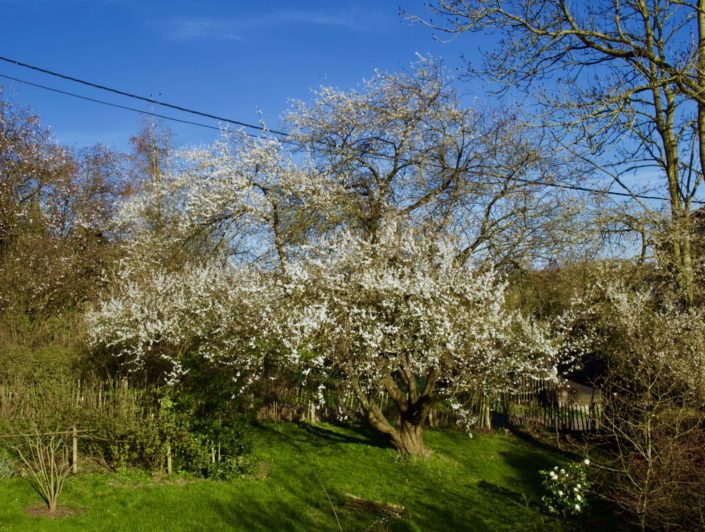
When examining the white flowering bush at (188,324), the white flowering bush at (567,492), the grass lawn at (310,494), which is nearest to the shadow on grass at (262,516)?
the grass lawn at (310,494)

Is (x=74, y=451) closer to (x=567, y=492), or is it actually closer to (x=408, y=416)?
(x=408, y=416)

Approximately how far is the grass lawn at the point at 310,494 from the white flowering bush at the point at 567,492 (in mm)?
302

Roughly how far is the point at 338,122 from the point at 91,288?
35.3 feet

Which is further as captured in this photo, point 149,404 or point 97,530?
point 149,404

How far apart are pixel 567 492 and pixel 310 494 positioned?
396 cm

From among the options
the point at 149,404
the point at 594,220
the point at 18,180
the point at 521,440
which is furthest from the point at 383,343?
the point at 18,180

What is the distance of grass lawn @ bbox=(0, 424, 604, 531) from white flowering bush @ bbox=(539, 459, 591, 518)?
30cm

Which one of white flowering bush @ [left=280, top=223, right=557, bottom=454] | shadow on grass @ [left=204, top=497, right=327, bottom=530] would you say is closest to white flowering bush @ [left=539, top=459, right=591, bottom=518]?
white flowering bush @ [left=280, top=223, right=557, bottom=454]

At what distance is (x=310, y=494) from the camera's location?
846 centimetres

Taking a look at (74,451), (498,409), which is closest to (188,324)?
(74,451)

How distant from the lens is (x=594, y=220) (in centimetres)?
1144

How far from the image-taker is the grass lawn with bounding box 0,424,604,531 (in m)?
7.18

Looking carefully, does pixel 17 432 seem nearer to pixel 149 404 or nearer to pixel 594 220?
pixel 149 404

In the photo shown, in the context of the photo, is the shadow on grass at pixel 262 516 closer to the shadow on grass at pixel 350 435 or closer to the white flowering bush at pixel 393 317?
the white flowering bush at pixel 393 317
